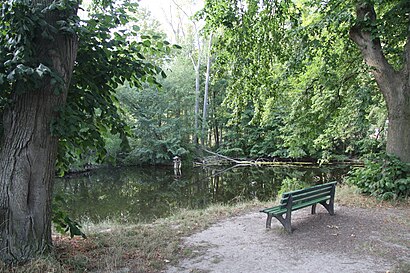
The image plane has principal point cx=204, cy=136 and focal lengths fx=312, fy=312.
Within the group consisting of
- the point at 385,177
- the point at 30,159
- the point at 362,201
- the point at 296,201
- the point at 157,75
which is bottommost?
the point at 362,201

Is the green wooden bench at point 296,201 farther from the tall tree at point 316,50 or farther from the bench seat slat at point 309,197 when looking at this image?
the tall tree at point 316,50

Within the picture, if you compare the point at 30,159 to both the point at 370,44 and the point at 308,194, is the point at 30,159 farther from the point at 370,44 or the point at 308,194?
the point at 370,44

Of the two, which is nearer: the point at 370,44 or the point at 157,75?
the point at 370,44

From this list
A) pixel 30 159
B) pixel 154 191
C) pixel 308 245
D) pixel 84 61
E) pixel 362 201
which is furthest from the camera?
pixel 154 191

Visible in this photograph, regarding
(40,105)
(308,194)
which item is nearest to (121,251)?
(40,105)

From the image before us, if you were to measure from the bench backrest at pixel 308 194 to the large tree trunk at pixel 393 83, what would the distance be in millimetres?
2487

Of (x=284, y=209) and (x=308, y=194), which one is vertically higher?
(x=308, y=194)

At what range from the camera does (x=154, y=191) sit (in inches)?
612

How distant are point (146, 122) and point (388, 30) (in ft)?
69.7

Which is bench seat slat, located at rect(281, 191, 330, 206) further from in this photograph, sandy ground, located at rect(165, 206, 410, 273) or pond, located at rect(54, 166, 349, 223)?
pond, located at rect(54, 166, 349, 223)

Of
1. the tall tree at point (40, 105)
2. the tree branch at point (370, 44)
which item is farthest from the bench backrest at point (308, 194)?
the tree branch at point (370, 44)

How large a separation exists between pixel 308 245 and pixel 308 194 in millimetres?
1240

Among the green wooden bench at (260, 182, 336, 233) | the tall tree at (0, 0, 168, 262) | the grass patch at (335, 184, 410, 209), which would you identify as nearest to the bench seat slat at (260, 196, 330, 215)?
the green wooden bench at (260, 182, 336, 233)

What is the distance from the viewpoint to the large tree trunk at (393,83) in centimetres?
745
